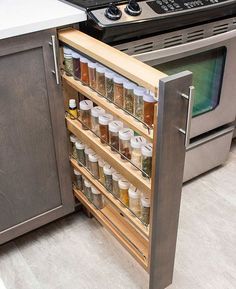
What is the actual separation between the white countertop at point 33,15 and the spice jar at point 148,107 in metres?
0.40

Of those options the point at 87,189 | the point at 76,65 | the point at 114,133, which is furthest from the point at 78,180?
the point at 76,65

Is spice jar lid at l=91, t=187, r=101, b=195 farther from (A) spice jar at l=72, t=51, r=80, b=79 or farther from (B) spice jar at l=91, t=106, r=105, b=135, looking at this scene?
(A) spice jar at l=72, t=51, r=80, b=79

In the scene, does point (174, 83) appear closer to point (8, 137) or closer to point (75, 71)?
point (75, 71)

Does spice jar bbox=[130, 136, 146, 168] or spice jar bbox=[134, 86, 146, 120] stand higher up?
spice jar bbox=[134, 86, 146, 120]

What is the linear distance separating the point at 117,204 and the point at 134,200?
9cm

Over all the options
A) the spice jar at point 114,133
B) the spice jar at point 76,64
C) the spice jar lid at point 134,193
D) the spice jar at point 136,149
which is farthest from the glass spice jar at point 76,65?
the spice jar lid at point 134,193

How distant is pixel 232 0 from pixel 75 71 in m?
0.69

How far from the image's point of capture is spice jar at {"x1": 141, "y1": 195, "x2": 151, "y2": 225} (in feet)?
3.74

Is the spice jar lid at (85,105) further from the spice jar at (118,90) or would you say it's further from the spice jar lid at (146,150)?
the spice jar lid at (146,150)

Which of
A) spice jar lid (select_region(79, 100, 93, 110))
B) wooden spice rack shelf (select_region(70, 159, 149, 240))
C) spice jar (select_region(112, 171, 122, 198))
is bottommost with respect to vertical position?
wooden spice rack shelf (select_region(70, 159, 149, 240))

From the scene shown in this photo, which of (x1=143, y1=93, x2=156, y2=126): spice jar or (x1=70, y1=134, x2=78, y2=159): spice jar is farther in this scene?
(x1=70, y1=134, x2=78, y2=159): spice jar

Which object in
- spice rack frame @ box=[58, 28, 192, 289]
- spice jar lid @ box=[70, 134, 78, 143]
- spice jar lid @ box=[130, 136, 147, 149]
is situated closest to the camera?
spice rack frame @ box=[58, 28, 192, 289]

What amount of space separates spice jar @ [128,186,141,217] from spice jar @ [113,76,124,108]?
0.29m

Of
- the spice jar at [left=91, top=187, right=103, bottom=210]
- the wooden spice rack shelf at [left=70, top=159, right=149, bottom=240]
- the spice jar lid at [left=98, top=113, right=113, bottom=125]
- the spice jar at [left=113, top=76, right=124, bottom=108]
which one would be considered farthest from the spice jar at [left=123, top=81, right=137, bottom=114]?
the spice jar at [left=91, top=187, right=103, bottom=210]
